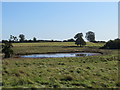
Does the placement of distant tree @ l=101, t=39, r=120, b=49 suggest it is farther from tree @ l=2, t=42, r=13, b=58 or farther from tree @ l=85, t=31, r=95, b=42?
tree @ l=85, t=31, r=95, b=42

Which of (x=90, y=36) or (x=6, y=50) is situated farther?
(x=90, y=36)

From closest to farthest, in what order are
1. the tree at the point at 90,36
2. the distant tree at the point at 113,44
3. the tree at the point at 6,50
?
the tree at the point at 6,50 < the distant tree at the point at 113,44 < the tree at the point at 90,36

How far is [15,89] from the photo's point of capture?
9.42m

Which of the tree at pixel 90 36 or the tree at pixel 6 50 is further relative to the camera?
the tree at pixel 90 36

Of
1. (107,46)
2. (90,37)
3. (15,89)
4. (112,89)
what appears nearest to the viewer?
A: (15,89)

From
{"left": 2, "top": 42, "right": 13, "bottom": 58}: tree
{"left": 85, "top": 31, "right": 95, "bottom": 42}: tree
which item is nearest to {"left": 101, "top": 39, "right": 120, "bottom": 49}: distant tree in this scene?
{"left": 2, "top": 42, "right": 13, "bottom": 58}: tree

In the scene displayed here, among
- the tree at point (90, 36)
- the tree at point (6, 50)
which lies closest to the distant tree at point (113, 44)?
the tree at point (6, 50)

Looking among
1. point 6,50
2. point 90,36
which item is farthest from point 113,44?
point 90,36

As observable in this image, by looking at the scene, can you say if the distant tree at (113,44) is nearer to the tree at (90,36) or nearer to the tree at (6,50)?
the tree at (6,50)

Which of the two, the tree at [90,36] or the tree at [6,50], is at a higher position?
the tree at [90,36]

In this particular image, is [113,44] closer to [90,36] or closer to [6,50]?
[6,50]

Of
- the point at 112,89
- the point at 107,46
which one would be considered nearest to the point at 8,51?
the point at 112,89

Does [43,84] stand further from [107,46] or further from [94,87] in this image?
[107,46]

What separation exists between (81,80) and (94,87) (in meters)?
1.77
